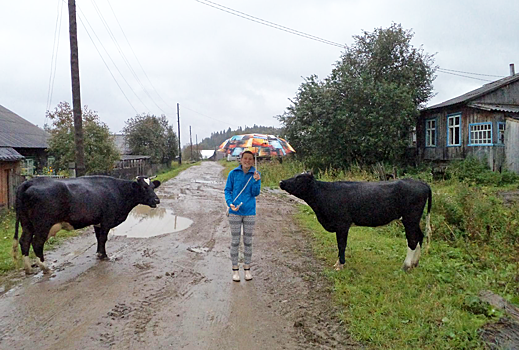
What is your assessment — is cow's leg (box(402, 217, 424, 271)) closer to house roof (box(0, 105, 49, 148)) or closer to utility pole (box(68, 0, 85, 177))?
utility pole (box(68, 0, 85, 177))

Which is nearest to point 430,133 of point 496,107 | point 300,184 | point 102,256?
point 496,107

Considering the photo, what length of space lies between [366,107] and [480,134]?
216 inches

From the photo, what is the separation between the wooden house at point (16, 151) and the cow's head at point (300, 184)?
9.25 meters

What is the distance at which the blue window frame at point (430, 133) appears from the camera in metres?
20.7

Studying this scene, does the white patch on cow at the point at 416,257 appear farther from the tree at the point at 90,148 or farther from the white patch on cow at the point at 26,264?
the tree at the point at 90,148

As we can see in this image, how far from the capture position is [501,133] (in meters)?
16.5

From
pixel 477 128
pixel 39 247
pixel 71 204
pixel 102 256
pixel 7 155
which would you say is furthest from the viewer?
pixel 477 128

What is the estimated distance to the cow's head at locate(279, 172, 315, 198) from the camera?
6012mm

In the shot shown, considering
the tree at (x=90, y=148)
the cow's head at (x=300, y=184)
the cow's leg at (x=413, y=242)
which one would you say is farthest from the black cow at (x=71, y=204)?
the tree at (x=90, y=148)

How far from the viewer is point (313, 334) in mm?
3846

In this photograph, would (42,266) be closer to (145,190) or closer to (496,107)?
(145,190)

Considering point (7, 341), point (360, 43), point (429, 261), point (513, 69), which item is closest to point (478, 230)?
point (429, 261)

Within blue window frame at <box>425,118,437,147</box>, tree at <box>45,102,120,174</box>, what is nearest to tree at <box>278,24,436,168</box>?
blue window frame at <box>425,118,437,147</box>

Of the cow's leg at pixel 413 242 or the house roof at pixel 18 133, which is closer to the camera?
the cow's leg at pixel 413 242
